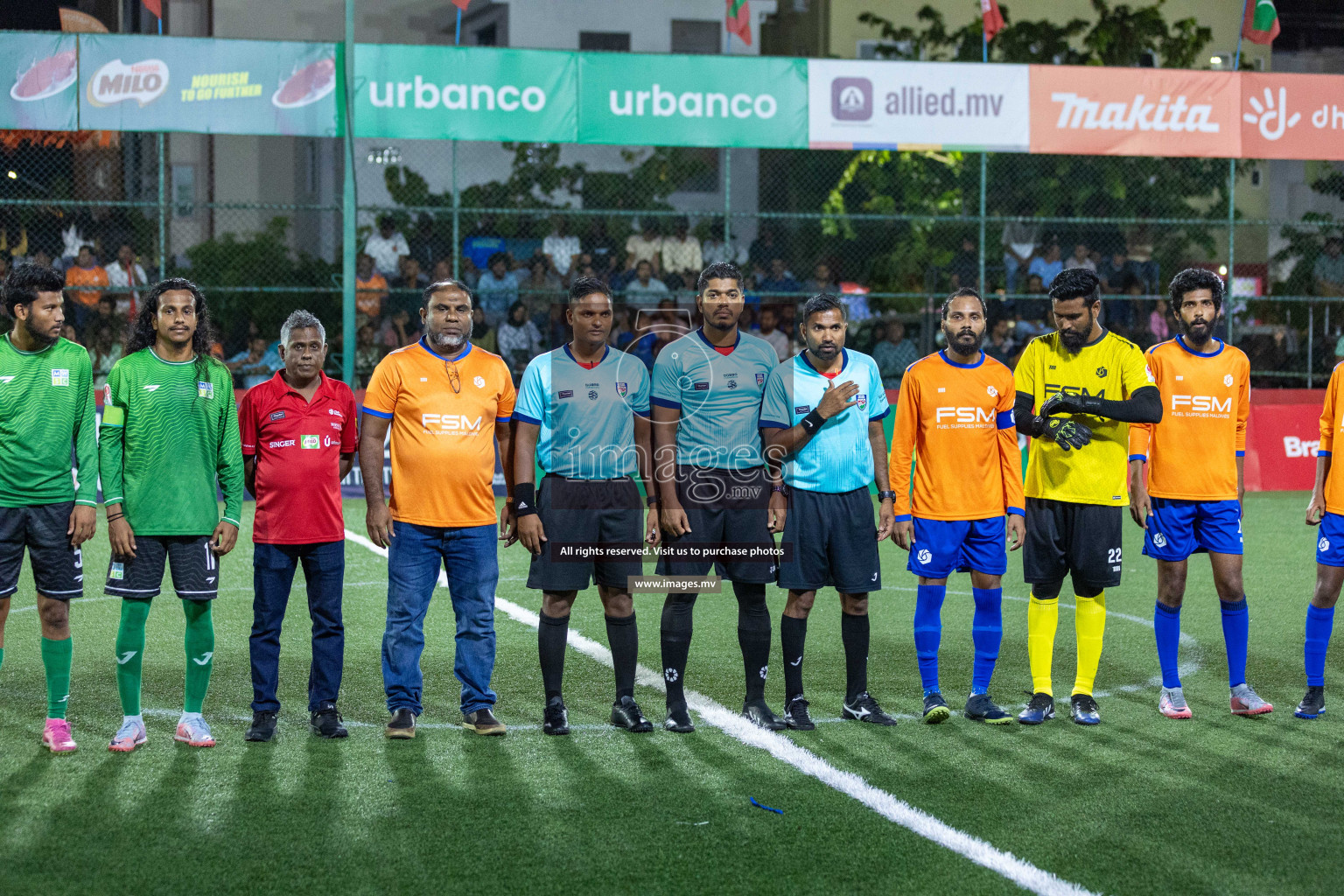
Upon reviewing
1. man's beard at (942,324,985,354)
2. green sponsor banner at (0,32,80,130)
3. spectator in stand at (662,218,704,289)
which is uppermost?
green sponsor banner at (0,32,80,130)

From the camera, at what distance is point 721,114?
56.4 feet

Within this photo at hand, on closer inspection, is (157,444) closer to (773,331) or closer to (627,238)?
(773,331)

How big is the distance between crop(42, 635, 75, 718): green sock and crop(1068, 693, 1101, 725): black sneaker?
15.5 feet

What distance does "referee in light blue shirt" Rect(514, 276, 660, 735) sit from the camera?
634cm

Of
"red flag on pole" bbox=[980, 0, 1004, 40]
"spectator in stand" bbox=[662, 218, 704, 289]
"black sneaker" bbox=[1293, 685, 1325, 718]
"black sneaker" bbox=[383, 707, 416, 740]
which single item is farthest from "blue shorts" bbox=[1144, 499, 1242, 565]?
"red flag on pole" bbox=[980, 0, 1004, 40]

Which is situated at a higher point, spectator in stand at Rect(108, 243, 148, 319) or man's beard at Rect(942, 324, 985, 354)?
spectator in stand at Rect(108, 243, 148, 319)

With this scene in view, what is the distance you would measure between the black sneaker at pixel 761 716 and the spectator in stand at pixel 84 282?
43.1 ft

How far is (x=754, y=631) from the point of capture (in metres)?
6.54

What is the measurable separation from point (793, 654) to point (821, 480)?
33.7 inches

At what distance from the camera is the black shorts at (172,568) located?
6.02 meters

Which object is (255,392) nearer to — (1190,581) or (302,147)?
(1190,581)

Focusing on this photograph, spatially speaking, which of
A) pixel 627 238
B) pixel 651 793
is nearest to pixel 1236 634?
pixel 651 793

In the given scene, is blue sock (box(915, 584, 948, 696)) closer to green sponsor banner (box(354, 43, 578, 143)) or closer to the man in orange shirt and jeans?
the man in orange shirt and jeans

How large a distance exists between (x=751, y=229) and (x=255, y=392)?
20.7 m
